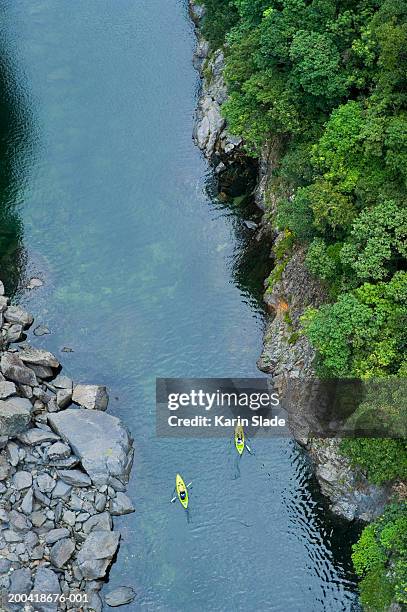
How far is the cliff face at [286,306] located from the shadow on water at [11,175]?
1449 cm

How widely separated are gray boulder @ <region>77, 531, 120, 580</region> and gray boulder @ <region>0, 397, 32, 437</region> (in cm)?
752

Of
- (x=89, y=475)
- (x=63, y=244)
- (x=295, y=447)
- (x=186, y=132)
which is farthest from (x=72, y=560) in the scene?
(x=186, y=132)

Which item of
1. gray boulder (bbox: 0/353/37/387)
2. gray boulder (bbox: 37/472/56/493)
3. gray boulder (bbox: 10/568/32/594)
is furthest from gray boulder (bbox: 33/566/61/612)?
gray boulder (bbox: 0/353/37/387)

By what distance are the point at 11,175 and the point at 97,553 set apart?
31.8 metres

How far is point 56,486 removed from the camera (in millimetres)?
43031

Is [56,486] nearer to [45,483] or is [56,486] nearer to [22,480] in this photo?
[45,483]

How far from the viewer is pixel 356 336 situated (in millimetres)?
39125

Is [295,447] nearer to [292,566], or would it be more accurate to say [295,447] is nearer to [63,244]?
[292,566]

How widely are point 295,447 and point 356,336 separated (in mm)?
8984

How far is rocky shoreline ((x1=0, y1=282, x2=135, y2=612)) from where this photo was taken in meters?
39.8

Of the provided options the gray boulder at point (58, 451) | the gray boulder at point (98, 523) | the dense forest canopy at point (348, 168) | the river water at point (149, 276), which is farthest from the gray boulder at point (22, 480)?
the dense forest canopy at point (348, 168)

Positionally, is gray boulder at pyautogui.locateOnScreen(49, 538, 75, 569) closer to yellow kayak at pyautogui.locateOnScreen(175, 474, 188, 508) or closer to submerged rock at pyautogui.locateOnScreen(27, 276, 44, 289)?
yellow kayak at pyautogui.locateOnScreen(175, 474, 188, 508)

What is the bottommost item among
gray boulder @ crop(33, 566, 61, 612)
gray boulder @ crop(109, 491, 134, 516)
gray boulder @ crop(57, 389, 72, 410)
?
gray boulder @ crop(33, 566, 61, 612)

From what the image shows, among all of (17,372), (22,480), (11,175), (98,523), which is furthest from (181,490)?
(11,175)
